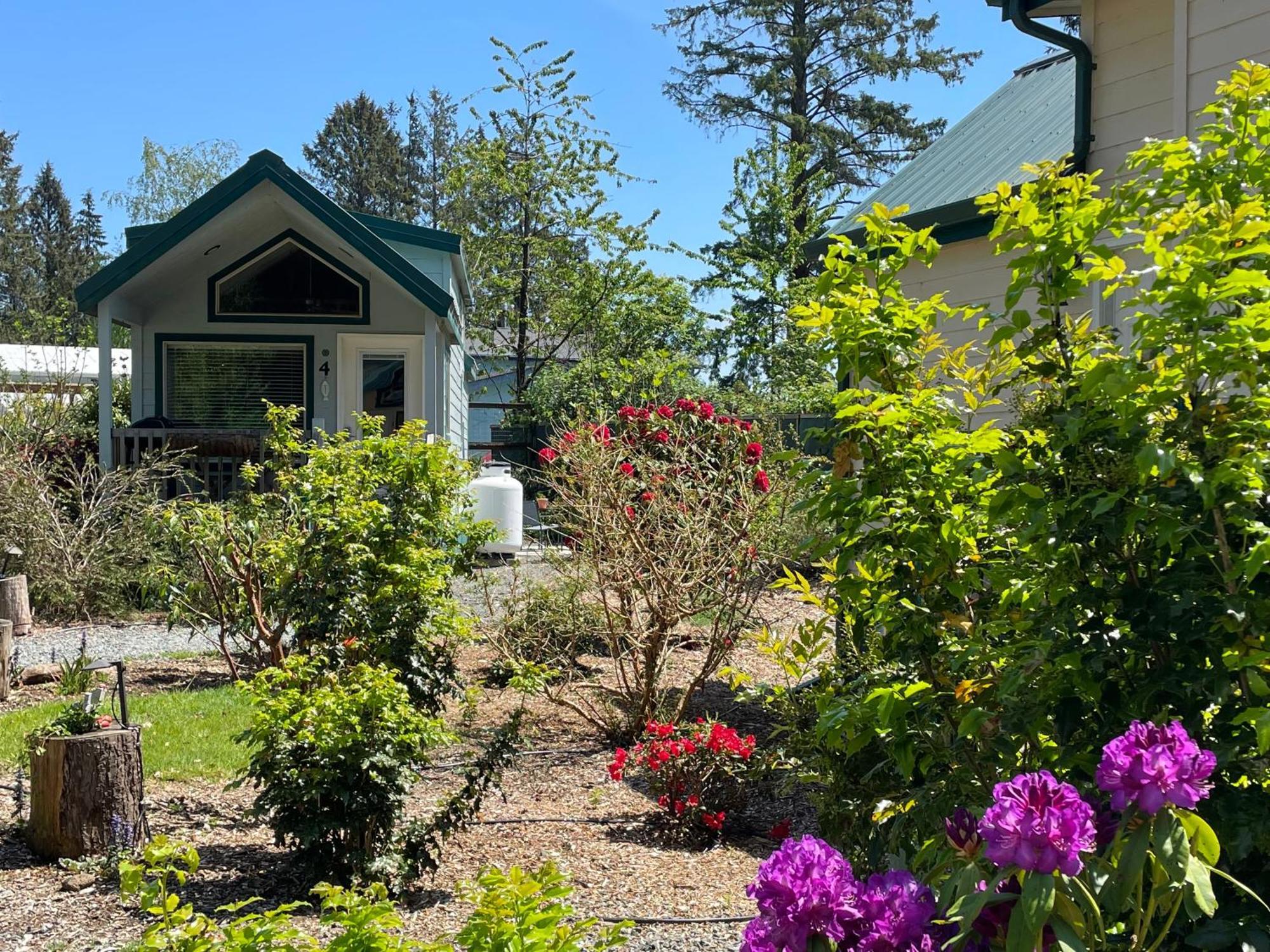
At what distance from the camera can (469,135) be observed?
27.1 metres

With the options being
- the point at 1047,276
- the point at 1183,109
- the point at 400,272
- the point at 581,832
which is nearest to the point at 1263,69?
the point at 1047,276

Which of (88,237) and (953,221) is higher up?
(88,237)

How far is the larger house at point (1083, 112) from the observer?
17.6 ft

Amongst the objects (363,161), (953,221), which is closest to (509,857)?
(953,221)

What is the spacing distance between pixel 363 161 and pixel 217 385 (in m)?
37.5

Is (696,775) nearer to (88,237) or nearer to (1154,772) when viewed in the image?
(1154,772)

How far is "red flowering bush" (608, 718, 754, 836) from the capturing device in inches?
201

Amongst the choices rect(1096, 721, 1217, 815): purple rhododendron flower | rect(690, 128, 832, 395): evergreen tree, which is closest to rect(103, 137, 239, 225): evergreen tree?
rect(690, 128, 832, 395): evergreen tree

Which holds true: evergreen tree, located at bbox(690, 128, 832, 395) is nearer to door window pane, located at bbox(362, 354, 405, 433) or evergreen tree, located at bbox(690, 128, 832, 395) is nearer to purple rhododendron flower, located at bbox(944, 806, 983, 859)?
door window pane, located at bbox(362, 354, 405, 433)

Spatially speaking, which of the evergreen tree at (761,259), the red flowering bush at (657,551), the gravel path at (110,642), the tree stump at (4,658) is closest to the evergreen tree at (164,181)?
the evergreen tree at (761,259)

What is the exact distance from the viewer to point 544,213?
2516 centimetres

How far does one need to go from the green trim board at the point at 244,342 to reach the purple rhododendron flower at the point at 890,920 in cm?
1242

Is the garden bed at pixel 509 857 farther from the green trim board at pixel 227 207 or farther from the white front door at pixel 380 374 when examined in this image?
the white front door at pixel 380 374

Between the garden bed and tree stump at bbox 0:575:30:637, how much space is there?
3171 mm
